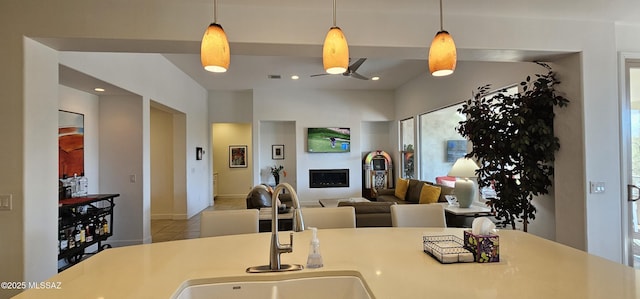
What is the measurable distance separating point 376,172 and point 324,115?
2021 millimetres

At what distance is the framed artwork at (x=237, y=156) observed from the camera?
Result: 9977 millimetres

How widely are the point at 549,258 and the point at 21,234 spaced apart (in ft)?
11.7

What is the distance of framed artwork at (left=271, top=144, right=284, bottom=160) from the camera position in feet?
28.6

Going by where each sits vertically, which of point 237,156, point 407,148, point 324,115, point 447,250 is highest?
point 324,115

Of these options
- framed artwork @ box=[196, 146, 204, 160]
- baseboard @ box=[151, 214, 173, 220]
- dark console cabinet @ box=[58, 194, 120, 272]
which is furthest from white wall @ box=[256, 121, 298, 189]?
dark console cabinet @ box=[58, 194, 120, 272]

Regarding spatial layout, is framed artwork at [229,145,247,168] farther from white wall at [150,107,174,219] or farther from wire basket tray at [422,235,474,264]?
wire basket tray at [422,235,474,264]

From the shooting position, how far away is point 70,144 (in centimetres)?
412

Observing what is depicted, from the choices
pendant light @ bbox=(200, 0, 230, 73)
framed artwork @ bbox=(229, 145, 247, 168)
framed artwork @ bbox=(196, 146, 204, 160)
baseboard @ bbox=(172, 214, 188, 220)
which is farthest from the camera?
framed artwork @ bbox=(229, 145, 247, 168)

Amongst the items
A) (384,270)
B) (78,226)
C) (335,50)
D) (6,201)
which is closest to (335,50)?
(335,50)

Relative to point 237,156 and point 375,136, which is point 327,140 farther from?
point 237,156

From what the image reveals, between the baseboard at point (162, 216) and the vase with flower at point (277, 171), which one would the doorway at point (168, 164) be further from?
the vase with flower at point (277, 171)

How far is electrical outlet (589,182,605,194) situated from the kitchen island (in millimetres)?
1803

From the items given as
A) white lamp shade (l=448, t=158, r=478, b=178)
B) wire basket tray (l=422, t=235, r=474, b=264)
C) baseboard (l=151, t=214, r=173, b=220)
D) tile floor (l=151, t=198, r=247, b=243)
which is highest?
white lamp shade (l=448, t=158, r=478, b=178)

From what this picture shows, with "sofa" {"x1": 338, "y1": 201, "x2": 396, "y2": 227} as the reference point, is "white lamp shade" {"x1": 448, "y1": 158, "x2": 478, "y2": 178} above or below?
above
